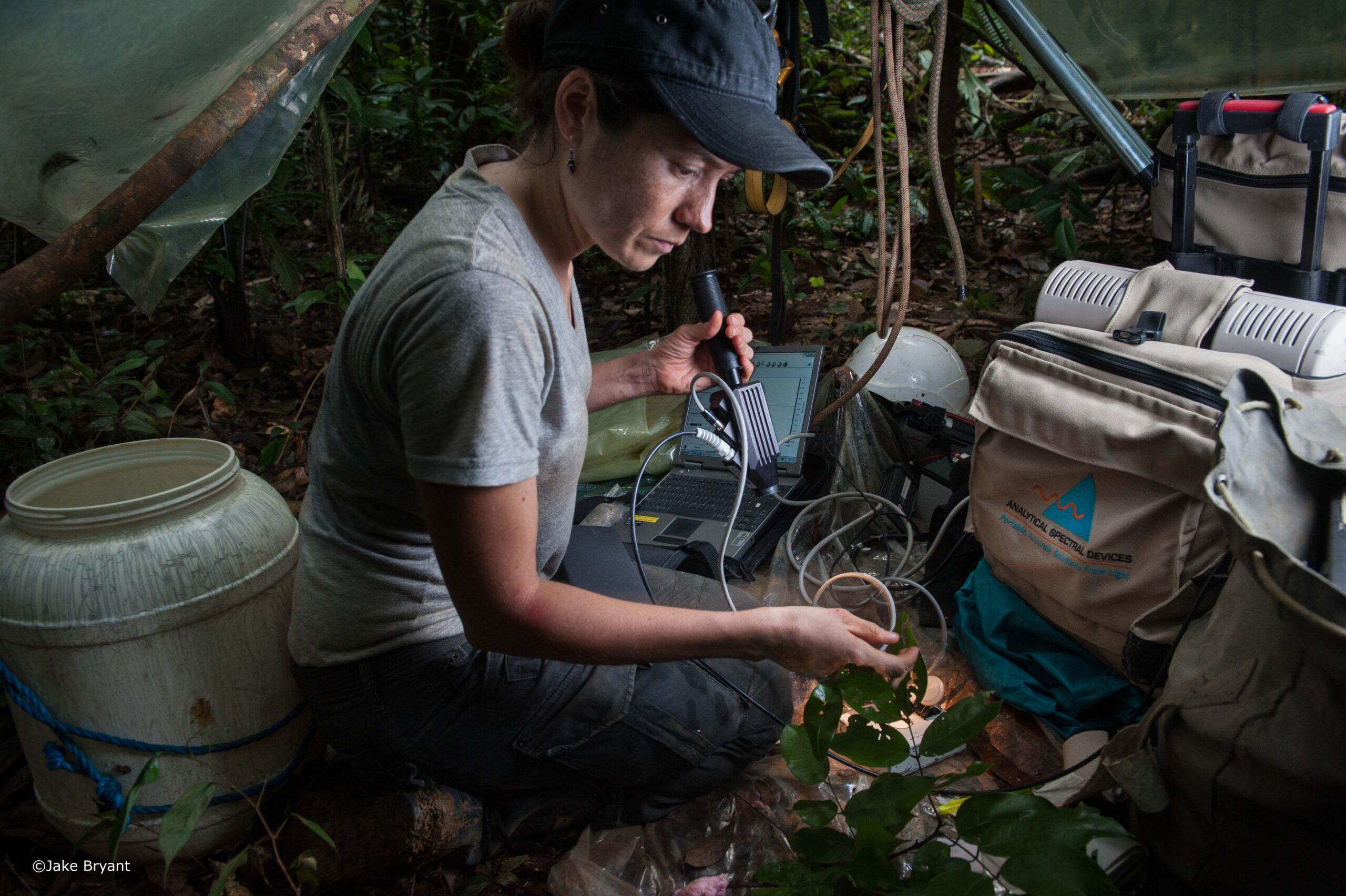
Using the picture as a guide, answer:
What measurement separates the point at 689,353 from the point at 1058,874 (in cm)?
127

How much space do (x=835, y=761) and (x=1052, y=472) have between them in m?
0.73

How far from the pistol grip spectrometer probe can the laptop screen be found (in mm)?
280

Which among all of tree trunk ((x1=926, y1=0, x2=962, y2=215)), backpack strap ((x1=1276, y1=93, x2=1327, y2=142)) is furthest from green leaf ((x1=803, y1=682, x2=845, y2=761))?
tree trunk ((x1=926, y1=0, x2=962, y2=215))

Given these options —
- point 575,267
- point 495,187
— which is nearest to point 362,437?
point 495,187

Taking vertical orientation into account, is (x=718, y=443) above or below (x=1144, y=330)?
below

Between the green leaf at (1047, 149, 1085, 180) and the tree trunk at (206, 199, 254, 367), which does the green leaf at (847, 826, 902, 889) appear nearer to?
the green leaf at (1047, 149, 1085, 180)

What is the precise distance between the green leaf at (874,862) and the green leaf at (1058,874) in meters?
0.15

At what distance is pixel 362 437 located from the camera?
1.42m

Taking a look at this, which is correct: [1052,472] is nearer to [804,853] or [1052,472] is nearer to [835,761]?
[835,761]

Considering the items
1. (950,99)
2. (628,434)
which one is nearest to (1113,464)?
(628,434)

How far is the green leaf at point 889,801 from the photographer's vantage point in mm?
1099

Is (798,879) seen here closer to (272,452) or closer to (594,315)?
(272,452)

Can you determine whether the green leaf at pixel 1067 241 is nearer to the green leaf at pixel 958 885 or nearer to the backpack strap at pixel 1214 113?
the backpack strap at pixel 1214 113

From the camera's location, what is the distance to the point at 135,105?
1.71 metres
